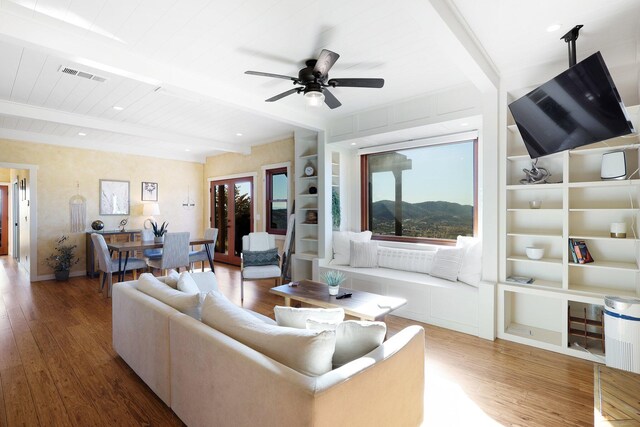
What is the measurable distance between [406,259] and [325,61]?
282 cm

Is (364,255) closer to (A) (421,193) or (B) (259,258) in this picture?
(A) (421,193)

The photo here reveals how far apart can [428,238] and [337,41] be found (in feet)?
9.81

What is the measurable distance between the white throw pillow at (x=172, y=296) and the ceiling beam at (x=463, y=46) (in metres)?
2.26

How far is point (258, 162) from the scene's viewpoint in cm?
659

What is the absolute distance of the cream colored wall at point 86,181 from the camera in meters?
5.81

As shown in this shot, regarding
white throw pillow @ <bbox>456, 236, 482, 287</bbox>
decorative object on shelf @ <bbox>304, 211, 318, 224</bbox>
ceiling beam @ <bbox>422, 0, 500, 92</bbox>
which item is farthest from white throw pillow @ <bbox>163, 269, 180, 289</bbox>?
white throw pillow @ <bbox>456, 236, 482, 287</bbox>

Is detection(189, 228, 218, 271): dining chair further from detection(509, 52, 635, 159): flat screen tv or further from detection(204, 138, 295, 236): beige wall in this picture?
detection(509, 52, 635, 159): flat screen tv

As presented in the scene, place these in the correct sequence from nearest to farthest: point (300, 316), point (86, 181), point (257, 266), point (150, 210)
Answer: point (300, 316)
point (257, 266)
point (86, 181)
point (150, 210)

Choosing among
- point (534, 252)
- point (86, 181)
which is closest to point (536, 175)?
point (534, 252)

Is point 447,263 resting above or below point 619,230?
below

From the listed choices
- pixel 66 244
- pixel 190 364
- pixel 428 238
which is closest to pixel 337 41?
pixel 190 364

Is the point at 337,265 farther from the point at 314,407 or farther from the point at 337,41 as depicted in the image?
the point at 314,407

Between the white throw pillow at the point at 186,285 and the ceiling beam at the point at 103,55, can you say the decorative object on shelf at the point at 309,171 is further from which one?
the white throw pillow at the point at 186,285

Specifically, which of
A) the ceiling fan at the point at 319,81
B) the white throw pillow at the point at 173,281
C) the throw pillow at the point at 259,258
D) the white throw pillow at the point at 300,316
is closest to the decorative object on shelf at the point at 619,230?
the ceiling fan at the point at 319,81
